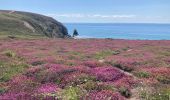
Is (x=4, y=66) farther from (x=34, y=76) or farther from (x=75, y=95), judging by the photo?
(x=75, y=95)

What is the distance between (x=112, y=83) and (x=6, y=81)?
20.6 ft

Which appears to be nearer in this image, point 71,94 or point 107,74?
point 71,94

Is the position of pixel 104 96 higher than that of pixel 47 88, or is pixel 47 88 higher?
pixel 104 96

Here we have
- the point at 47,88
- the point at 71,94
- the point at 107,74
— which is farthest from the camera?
the point at 107,74

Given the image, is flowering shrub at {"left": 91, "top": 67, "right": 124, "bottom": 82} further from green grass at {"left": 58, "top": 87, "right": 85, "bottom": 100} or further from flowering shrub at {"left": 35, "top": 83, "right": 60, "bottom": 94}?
green grass at {"left": 58, "top": 87, "right": 85, "bottom": 100}

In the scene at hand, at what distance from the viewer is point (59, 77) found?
71.1ft

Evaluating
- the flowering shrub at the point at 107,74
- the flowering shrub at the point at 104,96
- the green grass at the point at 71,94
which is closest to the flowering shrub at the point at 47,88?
the green grass at the point at 71,94

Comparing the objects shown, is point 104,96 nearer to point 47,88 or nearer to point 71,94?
point 71,94

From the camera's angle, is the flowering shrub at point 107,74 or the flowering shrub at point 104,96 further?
the flowering shrub at point 107,74

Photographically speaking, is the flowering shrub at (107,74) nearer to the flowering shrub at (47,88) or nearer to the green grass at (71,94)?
the flowering shrub at (47,88)

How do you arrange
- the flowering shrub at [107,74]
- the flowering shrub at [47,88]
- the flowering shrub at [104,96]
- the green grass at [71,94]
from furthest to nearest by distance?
the flowering shrub at [107,74], the flowering shrub at [47,88], the flowering shrub at [104,96], the green grass at [71,94]

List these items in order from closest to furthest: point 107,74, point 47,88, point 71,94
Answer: point 71,94 → point 47,88 → point 107,74

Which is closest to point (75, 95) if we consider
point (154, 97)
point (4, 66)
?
point (154, 97)

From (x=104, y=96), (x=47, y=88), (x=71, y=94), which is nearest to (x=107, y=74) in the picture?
(x=47, y=88)
